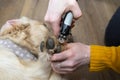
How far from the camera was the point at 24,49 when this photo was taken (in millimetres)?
1119

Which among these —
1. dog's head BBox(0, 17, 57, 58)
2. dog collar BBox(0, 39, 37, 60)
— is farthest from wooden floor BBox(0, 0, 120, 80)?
dog collar BBox(0, 39, 37, 60)

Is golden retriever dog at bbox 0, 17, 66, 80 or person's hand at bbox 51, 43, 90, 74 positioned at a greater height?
golden retriever dog at bbox 0, 17, 66, 80

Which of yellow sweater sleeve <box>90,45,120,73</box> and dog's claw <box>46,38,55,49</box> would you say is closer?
dog's claw <box>46,38,55,49</box>

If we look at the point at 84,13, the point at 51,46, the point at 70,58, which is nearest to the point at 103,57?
the point at 70,58

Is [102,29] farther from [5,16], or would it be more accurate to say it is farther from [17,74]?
[17,74]

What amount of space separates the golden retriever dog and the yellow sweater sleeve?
0.17 metres

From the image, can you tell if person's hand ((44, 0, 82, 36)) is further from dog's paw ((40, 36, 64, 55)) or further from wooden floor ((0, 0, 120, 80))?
wooden floor ((0, 0, 120, 80))

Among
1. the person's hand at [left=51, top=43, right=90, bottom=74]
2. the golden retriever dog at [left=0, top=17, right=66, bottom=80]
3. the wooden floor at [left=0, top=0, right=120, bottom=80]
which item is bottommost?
the wooden floor at [left=0, top=0, right=120, bottom=80]

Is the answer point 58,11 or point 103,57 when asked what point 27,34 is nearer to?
point 58,11

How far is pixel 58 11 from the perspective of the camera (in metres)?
1.14

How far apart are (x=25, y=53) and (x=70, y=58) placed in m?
0.20

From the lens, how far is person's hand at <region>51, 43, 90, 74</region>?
40.8 inches

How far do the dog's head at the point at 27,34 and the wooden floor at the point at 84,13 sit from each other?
614mm

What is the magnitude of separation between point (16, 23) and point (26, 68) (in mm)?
280
